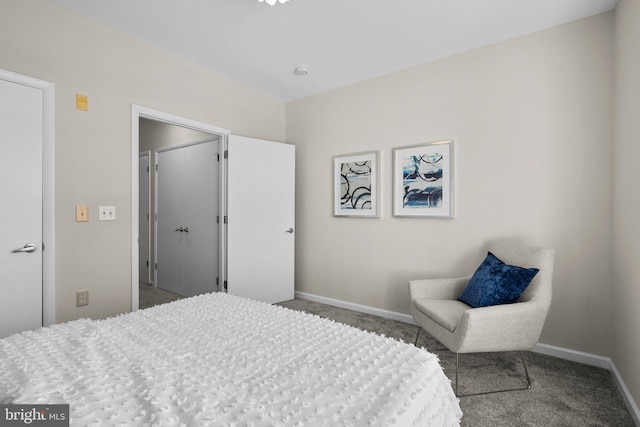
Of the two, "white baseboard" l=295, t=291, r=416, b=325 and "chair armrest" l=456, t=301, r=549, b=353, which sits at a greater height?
"chair armrest" l=456, t=301, r=549, b=353

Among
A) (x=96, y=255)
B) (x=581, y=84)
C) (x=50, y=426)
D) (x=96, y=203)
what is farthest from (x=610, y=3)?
(x=96, y=255)

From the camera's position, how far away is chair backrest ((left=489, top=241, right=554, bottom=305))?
7.29 ft

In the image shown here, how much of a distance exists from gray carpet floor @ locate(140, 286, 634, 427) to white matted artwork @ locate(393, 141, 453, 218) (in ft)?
4.11

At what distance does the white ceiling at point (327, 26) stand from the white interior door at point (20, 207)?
2.88ft

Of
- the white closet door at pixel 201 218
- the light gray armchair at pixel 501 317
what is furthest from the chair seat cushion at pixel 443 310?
the white closet door at pixel 201 218

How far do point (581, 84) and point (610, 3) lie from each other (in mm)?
549

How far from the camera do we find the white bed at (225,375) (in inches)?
35.0

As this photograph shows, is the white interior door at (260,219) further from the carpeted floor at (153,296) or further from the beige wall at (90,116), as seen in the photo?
the carpeted floor at (153,296)

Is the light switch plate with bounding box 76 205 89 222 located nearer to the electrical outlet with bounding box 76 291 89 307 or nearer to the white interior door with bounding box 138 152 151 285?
the electrical outlet with bounding box 76 291 89 307

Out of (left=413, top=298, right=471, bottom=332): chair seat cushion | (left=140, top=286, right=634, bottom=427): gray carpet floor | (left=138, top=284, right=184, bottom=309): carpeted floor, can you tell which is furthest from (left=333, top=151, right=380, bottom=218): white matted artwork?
(left=138, top=284, right=184, bottom=309): carpeted floor

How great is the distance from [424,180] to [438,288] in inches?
43.5

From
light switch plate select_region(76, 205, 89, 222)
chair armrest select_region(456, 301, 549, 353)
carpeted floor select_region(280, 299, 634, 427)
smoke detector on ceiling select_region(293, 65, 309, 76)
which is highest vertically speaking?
smoke detector on ceiling select_region(293, 65, 309, 76)

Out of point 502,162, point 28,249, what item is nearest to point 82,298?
point 28,249

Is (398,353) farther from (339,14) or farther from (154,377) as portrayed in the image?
(339,14)
